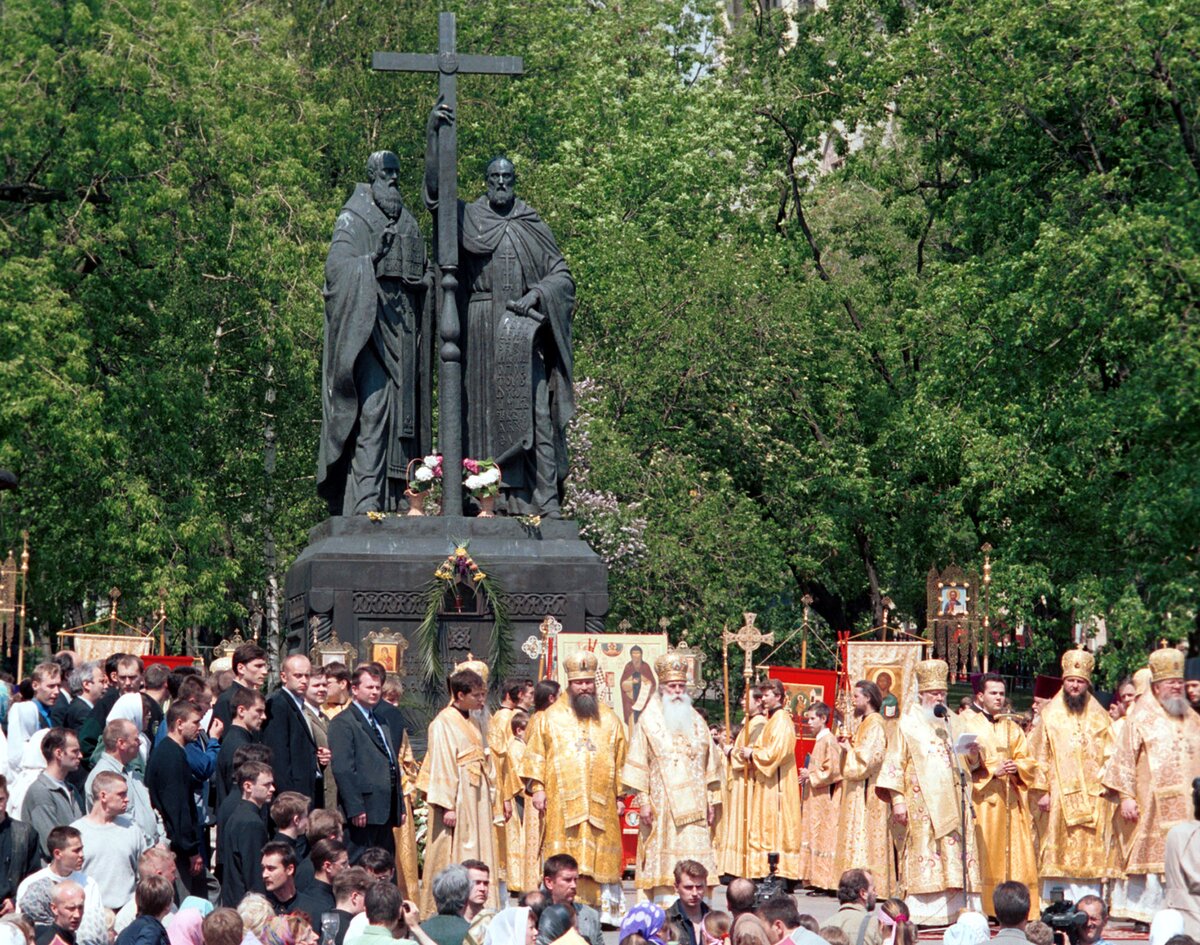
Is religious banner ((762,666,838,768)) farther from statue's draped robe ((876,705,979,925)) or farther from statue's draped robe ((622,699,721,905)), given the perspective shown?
statue's draped robe ((622,699,721,905))

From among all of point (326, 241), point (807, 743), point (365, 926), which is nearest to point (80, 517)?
point (326, 241)

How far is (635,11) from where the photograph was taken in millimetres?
45312

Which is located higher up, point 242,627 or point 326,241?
point 326,241

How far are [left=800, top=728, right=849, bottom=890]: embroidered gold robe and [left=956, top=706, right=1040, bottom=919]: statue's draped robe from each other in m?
1.15

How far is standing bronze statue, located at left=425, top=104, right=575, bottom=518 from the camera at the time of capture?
1900cm

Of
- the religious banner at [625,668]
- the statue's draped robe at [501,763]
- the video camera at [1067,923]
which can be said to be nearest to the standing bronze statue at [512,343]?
the religious banner at [625,668]

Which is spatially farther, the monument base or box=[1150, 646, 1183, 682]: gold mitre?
the monument base

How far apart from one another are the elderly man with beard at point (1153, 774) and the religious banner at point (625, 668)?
12.3ft

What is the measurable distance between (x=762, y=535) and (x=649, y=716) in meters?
17.8

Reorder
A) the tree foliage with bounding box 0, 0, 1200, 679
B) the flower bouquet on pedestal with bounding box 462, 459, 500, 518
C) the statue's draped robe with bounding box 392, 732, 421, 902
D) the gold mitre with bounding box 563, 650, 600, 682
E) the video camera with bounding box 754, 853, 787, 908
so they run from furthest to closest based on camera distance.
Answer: the tree foliage with bounding box 0, 0, 1200, 679, the flower bouquet on pedestal with bounding box 462, 459, 500, 518, the video camera with bounding box 754, 853, 787, 908, the statue's draped robe with bounding box 392, 732, 421, 902, the gold mitre with bounding box 563, 650, 600, 682

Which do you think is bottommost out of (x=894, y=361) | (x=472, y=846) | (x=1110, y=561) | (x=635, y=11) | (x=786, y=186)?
(x=472, y=846)

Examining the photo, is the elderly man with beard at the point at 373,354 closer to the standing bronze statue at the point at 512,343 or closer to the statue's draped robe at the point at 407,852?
the standing bronze statue at the point at 512,343

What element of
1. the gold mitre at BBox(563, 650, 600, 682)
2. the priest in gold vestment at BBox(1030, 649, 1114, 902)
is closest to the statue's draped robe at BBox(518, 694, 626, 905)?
the gold mitre at BBox(563, 650, 600, 682)

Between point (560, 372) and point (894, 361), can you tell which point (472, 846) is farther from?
point (894, 361)
